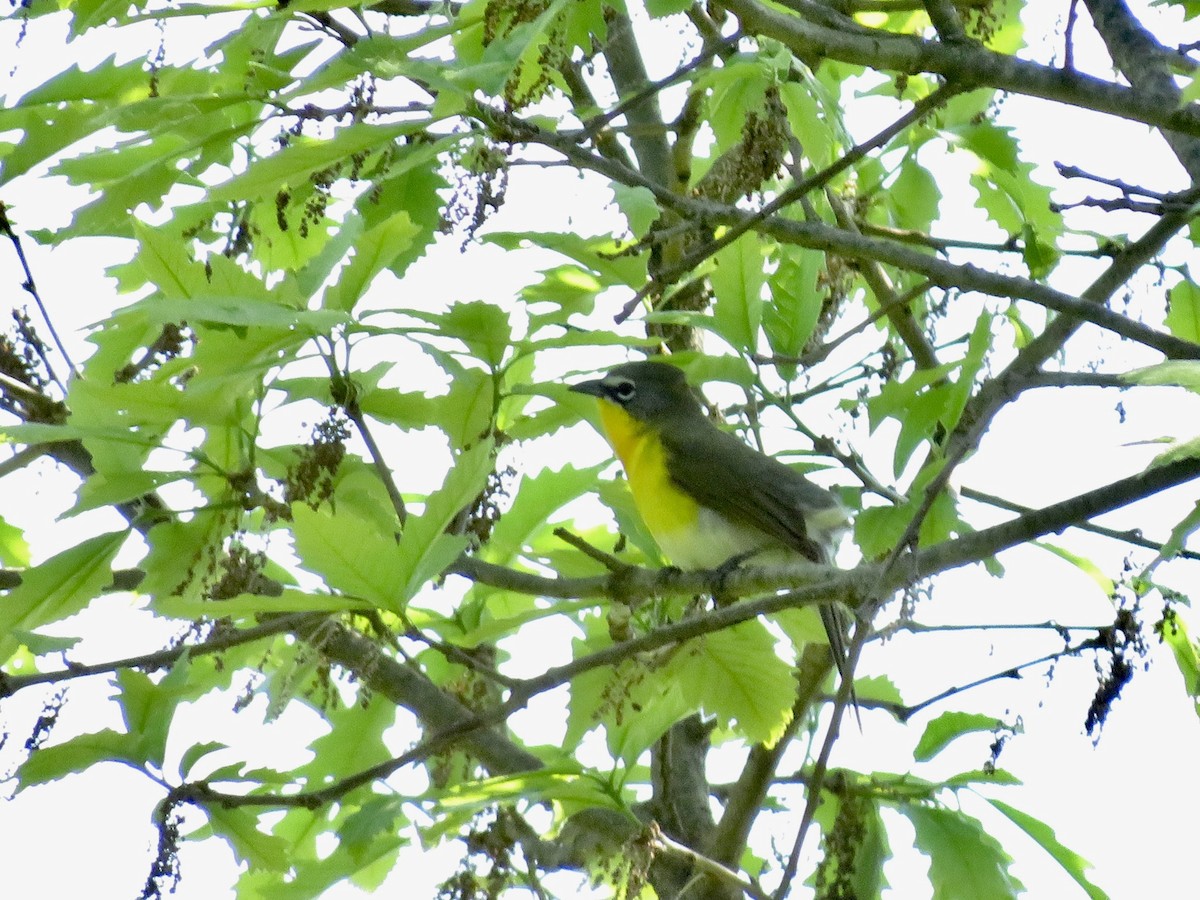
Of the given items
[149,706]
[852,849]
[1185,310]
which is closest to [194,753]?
[149,706]

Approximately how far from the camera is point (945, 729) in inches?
159

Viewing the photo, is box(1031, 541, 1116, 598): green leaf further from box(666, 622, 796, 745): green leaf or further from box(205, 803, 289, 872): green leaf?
box(205, 803, 289, 872): green leaf

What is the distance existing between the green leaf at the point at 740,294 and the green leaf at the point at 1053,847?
1.56 meters

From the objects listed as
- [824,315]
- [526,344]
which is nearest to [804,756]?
[824,315]

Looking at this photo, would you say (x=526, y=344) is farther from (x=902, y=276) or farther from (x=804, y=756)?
(x=902, y=276)

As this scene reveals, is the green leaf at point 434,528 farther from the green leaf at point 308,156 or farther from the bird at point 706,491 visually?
the bird at point 706,491

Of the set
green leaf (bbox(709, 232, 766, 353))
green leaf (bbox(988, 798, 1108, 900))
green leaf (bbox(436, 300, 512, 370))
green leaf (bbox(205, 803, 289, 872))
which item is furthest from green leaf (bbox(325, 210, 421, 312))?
green leaf (bbox(988, 798, 1108, 900))

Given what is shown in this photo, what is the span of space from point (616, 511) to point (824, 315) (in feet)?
3.57

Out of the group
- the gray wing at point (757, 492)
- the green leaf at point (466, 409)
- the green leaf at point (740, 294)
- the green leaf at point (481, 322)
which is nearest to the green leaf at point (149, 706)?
the green leaf at point (466, 409)

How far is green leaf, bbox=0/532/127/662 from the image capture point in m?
3.20

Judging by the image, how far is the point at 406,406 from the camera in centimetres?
332

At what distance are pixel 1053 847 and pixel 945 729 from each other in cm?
43

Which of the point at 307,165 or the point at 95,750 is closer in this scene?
the point at 307,165

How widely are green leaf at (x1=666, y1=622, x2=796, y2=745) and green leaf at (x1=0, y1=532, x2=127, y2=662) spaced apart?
145cm
